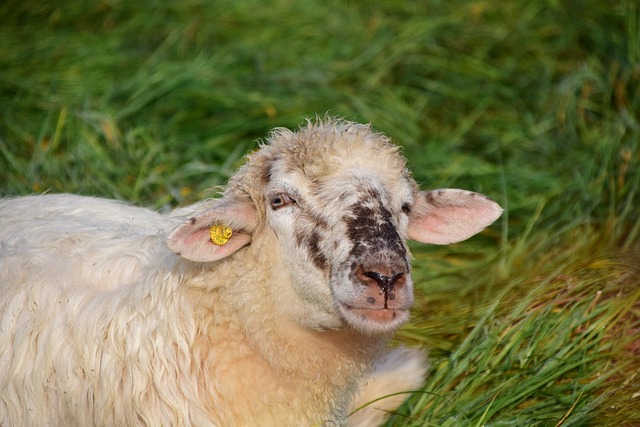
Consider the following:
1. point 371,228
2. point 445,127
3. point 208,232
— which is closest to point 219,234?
point 208,232

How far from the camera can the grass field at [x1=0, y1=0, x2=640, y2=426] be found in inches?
167

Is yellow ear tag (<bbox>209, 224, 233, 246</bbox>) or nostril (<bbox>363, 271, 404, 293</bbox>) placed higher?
yellow ear tag (<bbox>209, 224, 233, 246</bbox>)

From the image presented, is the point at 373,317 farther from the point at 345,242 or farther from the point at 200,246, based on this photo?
the point at 200,246

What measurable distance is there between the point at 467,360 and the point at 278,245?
48.5 inches

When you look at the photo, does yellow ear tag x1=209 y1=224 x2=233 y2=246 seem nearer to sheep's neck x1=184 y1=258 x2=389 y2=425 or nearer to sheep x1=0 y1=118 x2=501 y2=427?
sheep x1=0 y1=118 x2=501 y2=427

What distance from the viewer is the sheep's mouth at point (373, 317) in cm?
315

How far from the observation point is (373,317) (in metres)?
3.15

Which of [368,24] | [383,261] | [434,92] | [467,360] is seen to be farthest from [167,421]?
[368,24]

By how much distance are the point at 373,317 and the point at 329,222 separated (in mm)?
362

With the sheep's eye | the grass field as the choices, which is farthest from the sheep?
the grass field

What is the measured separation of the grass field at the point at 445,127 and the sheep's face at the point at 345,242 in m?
0.83

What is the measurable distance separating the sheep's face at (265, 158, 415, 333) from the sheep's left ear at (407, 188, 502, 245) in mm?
226

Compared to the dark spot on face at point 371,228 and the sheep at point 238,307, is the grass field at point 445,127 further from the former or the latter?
the dark spot on face at point 371,228

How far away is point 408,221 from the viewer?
3666 mm
